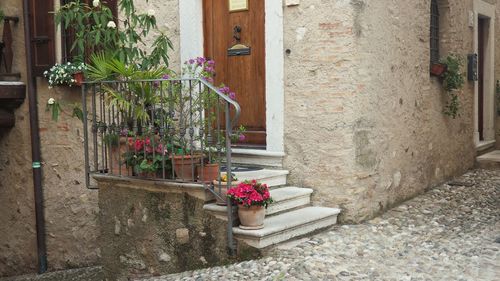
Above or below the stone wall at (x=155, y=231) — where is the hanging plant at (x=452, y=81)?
above

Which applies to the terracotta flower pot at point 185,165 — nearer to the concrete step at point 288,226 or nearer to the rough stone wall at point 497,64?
the concrete step at point 288,226

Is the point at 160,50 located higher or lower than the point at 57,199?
higher

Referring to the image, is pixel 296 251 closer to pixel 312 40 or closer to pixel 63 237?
pixel 312 40

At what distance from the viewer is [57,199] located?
7.55 metres

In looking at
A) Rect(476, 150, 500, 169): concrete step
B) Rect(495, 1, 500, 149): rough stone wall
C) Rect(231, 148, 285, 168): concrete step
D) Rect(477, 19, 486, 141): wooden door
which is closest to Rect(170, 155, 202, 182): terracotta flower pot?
Rect(231, 148, 285, 168): concrete step

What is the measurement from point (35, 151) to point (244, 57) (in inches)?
118

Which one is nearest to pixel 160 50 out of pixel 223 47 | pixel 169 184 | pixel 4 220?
pixel 223 47

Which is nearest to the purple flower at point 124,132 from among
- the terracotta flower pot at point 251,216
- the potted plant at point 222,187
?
the potted plant at point 222,187

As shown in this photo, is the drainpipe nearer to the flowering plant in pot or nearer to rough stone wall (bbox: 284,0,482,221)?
the flowering plant in pot

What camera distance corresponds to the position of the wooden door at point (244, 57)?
619cm

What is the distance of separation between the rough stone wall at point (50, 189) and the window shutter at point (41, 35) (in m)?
0.24

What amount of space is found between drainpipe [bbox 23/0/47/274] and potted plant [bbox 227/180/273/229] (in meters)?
3.79

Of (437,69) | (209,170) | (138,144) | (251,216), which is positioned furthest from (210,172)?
(437,69)

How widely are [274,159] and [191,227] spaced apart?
1.29m
